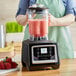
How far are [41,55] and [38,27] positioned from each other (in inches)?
6.4

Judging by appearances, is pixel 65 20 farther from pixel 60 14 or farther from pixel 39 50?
pixel 39 50

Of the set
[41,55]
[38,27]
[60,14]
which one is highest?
[60,14]

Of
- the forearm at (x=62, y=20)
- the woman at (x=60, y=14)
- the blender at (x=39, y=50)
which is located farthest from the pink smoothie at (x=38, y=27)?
the woman at (x=60, y=14)

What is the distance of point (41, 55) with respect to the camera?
4.54ft

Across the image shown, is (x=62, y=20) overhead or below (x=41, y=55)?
overhead

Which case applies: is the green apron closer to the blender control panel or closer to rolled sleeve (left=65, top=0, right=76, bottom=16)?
rolled sleeve (left=65, top=0, right=76, bottom=16)

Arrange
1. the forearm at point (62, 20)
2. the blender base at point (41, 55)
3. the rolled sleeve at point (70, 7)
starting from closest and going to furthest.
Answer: the blender base at point (41, 55)
the forearm at point (62, 20)
the rolled sleeve at point (70, 7)

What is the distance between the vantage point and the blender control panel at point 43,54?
1369 mm

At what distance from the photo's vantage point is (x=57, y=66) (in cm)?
139

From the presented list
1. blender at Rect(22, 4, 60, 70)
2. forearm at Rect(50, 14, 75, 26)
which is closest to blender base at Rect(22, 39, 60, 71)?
blender at Rect(22, 4, 60, 70)

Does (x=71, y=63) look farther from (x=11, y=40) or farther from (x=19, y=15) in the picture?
(x=11, y=40)

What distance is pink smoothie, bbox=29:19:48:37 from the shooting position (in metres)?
1.43

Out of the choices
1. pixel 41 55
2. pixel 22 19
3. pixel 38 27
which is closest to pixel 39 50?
pixel 41 55

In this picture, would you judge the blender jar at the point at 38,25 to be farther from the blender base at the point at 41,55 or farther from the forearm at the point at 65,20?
the forearm at the point at 65,20
